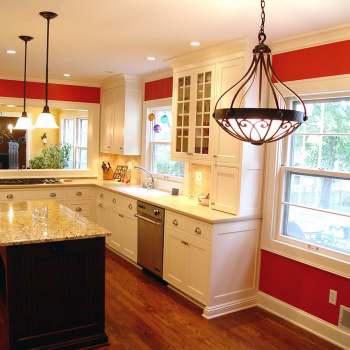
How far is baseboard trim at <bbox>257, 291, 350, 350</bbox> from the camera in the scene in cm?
310

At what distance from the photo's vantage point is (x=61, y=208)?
12.3 ft

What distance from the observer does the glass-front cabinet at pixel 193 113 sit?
3.93 meters

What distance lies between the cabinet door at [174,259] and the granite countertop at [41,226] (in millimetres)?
1050

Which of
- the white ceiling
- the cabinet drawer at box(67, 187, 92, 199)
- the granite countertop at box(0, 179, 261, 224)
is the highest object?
the white ceiling

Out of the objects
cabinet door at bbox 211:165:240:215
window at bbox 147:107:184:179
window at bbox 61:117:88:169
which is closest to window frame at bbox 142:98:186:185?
window at bbox 147:107:184:179

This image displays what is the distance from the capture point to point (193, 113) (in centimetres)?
410

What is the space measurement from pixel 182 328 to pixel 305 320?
1.08 m

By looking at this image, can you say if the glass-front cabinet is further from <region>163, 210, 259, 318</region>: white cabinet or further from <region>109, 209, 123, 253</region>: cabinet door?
<region>109, 209, 123, 253</region>: cabinet door

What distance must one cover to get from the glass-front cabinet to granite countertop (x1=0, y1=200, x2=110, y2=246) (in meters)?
1.45

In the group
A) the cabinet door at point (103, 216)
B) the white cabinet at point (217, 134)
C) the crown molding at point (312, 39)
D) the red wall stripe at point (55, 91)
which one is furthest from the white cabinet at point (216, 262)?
the red wall stripe at point (55, 91)

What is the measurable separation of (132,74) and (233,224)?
2978mm

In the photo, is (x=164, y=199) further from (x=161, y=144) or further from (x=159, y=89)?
(x=159, y=89)

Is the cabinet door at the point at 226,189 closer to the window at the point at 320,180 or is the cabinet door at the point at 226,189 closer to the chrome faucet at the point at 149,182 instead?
the window at the point at 320,180

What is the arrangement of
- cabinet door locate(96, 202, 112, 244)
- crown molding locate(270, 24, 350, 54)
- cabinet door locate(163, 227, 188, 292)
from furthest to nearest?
cabinet door locate(96, 202, 112, 244) → cabinet door locate(163, 227, 188, 292) → crown molding locate(270, 24, 350, 54)
